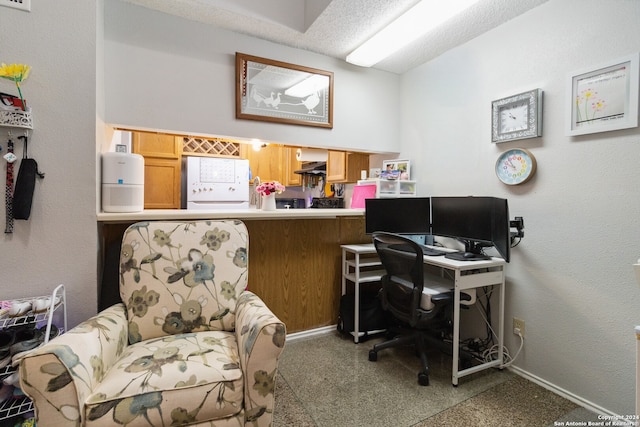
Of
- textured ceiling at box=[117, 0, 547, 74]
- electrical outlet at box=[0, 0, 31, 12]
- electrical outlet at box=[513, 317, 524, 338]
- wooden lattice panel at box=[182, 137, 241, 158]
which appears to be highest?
textured ceiling at box=[117, 0, 547, 74]

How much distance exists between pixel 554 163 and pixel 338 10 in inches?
66.1

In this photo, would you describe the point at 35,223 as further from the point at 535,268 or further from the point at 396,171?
the point at 535,268

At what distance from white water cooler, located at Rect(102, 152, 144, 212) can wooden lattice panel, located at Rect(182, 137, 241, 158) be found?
1.85 m

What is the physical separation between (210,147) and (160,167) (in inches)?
24.4

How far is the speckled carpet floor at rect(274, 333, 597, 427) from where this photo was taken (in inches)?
61.1

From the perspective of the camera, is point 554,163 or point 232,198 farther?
point 232,198

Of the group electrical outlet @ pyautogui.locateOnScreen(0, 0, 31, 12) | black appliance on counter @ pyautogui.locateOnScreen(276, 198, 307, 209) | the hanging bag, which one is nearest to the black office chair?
the hanging bag

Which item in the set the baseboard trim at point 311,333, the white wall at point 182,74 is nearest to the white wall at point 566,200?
the white wall at point 182,74

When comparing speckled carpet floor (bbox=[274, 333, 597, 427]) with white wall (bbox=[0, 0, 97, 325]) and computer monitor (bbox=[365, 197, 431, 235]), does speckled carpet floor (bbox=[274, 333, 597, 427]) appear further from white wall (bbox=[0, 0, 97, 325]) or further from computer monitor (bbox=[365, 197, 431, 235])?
white wall (bbox=[0, 0, 97, 325])

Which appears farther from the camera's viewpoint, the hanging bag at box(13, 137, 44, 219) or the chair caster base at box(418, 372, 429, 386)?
the chair caster base at box(418, 372, 429, 386)

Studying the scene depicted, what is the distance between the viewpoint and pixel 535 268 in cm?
192

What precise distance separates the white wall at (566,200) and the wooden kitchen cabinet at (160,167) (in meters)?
3.07

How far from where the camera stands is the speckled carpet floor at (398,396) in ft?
5.09

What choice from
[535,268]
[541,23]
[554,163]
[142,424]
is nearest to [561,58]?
[541,23]
